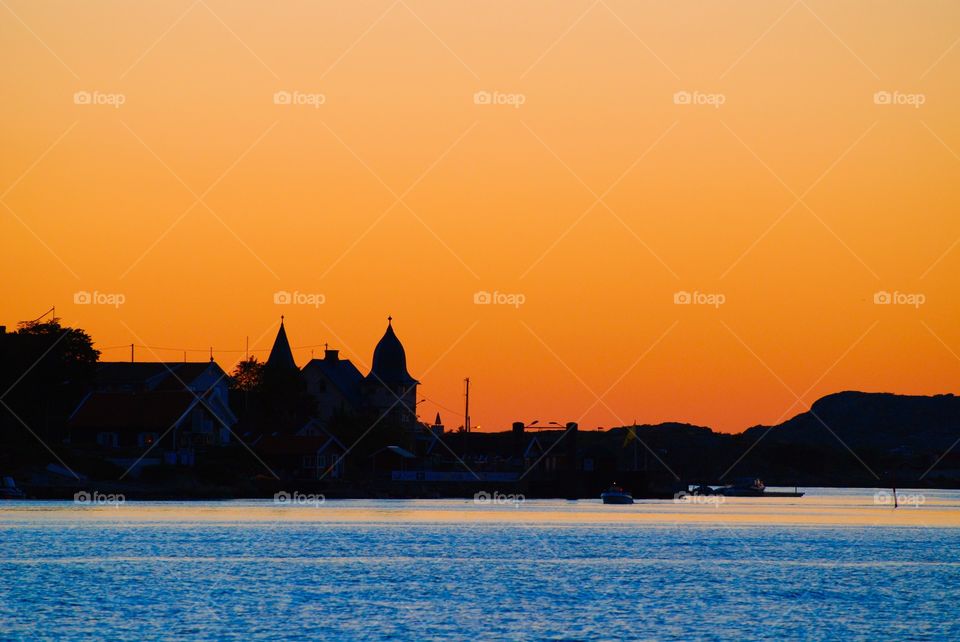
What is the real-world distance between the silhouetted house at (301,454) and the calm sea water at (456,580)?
38.5 m

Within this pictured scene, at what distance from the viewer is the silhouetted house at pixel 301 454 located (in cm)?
15525

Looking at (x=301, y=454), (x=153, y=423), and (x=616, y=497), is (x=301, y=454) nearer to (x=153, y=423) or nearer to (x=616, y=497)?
(x=153, y=423)

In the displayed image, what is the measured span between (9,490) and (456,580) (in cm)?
7560

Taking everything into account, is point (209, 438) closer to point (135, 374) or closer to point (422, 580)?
point (135, 374)

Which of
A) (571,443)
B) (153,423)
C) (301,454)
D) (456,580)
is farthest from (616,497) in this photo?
(456,580)

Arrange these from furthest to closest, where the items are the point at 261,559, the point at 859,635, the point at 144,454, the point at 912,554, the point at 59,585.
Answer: the point at 144,454 < the point at 912,554 < the point at 261,559 < the point at 59,585 < the point at 859,635

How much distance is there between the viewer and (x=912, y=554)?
90.4 metres

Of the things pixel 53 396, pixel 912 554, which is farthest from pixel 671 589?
pixel 53 396

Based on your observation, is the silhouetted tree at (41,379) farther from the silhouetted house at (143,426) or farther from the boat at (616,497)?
the boat at (616,497)

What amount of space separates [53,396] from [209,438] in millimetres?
16354

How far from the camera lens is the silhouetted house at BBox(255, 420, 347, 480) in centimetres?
15525

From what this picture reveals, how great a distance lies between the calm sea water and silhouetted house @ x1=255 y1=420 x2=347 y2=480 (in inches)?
1514

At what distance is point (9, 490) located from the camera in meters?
130

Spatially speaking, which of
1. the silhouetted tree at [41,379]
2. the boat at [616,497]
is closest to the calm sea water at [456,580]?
the silhouetted tree at [41,379]
